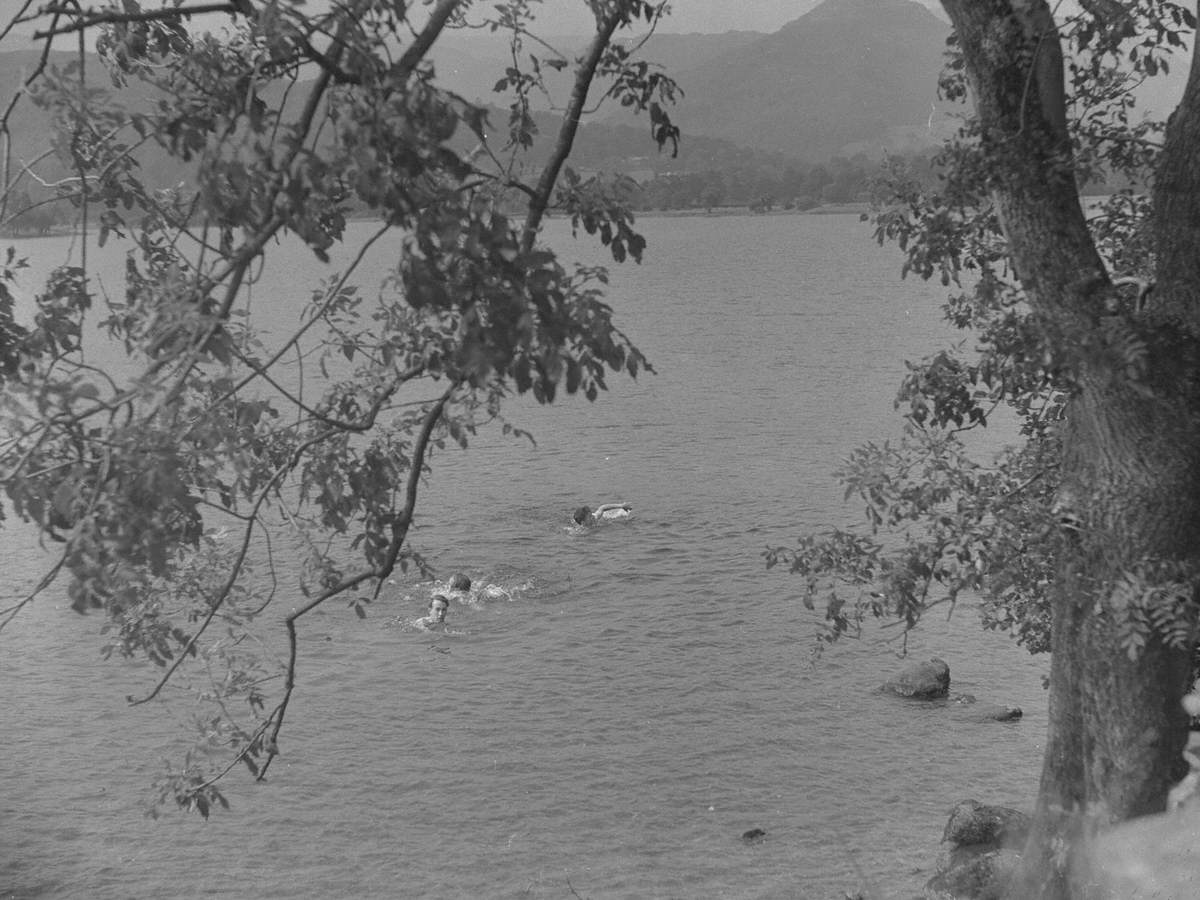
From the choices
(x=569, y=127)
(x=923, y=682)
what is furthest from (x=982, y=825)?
(x=569, y=127)

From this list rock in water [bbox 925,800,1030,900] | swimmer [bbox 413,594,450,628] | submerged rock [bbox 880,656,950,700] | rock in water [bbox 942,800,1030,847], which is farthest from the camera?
swimmer [bbox 413,594,450,628]

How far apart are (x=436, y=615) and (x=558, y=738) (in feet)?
23.5

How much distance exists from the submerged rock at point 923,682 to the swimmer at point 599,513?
1323 cm

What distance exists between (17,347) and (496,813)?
16039mm

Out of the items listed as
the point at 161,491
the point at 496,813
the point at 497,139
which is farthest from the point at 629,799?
the point at 497,139

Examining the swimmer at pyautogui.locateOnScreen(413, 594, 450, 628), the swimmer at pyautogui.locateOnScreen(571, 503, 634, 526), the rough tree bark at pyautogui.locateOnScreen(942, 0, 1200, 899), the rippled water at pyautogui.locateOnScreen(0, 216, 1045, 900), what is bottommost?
the rippled water at pyautogui.locateOnScreen(0, 216, 1045, 900)

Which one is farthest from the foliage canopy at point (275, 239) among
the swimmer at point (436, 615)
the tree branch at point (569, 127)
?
the swimmer at point (436, 615)

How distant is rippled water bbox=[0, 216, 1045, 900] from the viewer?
69.7 ft

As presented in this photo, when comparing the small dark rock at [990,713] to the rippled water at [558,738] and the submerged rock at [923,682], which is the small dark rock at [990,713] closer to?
the rippled water at [558,738]

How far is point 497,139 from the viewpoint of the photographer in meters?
128

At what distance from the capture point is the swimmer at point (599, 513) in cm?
3928

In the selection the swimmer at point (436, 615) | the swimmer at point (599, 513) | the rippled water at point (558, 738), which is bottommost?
the rippled water at point (558, 738)

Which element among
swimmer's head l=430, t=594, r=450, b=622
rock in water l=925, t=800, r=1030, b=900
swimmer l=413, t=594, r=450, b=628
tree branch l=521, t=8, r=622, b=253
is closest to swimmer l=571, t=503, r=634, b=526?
swimmer's head l=430, t=594, r=450, b=622

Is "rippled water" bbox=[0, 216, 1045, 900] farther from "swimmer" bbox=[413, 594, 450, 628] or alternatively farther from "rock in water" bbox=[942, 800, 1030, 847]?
"rock in water" bbox=[942, 800, 1030, 847]
